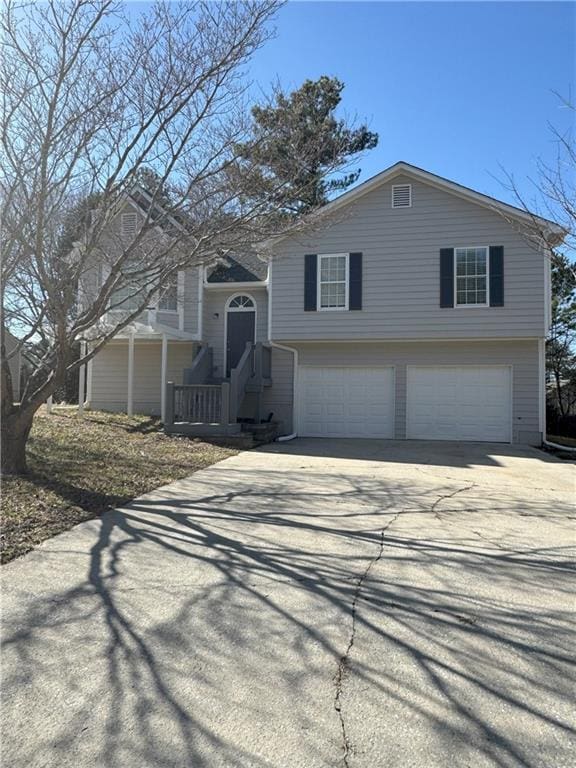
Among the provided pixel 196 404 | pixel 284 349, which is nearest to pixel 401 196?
pixel 284 349

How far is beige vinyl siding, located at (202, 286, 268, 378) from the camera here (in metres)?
15.6

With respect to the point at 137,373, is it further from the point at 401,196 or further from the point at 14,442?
the point at 14,442

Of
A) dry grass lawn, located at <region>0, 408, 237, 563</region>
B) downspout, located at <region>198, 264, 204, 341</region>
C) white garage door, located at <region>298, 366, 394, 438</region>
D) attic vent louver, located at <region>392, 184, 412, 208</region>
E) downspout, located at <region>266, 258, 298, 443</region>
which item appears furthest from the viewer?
downspout, located at <region>198, 264, 204, 341</region>

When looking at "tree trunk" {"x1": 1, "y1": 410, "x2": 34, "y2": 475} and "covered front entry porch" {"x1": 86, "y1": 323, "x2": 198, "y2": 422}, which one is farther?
"covered front entry porch" {"x1": 86, "y1": 323, "x2": 198, "y2": 422}

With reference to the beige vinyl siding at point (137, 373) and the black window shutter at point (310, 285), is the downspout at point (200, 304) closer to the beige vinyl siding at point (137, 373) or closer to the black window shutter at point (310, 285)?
the beige vinyl siding at point (137, 373)

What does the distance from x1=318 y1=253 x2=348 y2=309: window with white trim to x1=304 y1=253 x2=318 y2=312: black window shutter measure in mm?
132

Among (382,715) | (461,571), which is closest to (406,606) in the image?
(461,571)

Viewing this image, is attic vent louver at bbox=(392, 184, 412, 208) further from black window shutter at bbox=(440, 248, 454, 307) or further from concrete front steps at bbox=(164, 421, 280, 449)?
concrete front steps at bbox=(164, 421, 280, 449)

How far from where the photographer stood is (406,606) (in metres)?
3.47

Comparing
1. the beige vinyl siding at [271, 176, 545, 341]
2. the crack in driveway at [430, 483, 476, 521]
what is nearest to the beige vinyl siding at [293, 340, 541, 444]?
the beige vinyl siding at [271, 176, 545, 341]

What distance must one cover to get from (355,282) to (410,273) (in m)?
1.38

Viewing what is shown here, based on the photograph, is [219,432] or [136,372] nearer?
[219,432]

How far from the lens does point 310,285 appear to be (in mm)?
13977

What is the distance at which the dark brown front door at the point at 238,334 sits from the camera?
15641 mm
